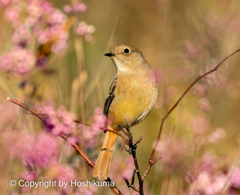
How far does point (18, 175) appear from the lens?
2270mm

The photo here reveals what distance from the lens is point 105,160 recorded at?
100 inches

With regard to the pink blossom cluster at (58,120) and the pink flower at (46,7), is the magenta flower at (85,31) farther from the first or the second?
the pink blossom cluster at (58,120)

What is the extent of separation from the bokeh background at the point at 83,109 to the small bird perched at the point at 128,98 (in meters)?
0.12

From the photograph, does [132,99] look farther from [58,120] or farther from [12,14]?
[12,14]

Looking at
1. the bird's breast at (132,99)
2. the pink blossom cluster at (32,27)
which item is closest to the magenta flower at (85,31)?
the pink blossom cluster at (32,27)

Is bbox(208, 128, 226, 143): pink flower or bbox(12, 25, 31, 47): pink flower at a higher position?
bbox(12, 25, 31, 47): pink flower

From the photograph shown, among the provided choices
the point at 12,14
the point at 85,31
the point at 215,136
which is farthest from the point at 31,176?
the point at 215,136

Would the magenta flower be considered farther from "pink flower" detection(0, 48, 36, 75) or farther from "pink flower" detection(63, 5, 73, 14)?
"pink flower" detection(0, 48, 36, 75)

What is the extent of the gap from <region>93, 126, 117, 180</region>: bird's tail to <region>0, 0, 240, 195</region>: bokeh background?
3.0 inches

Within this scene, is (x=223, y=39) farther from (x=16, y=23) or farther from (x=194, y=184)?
(x=16, y=23)

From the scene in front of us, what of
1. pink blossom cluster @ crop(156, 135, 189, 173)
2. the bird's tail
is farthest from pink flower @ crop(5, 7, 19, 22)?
pink blossom cluster @ crop(156, 135, 189, 173)

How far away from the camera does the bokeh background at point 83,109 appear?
2.17 m

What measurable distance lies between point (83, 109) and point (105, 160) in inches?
21.1

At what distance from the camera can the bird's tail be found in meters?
2.37
